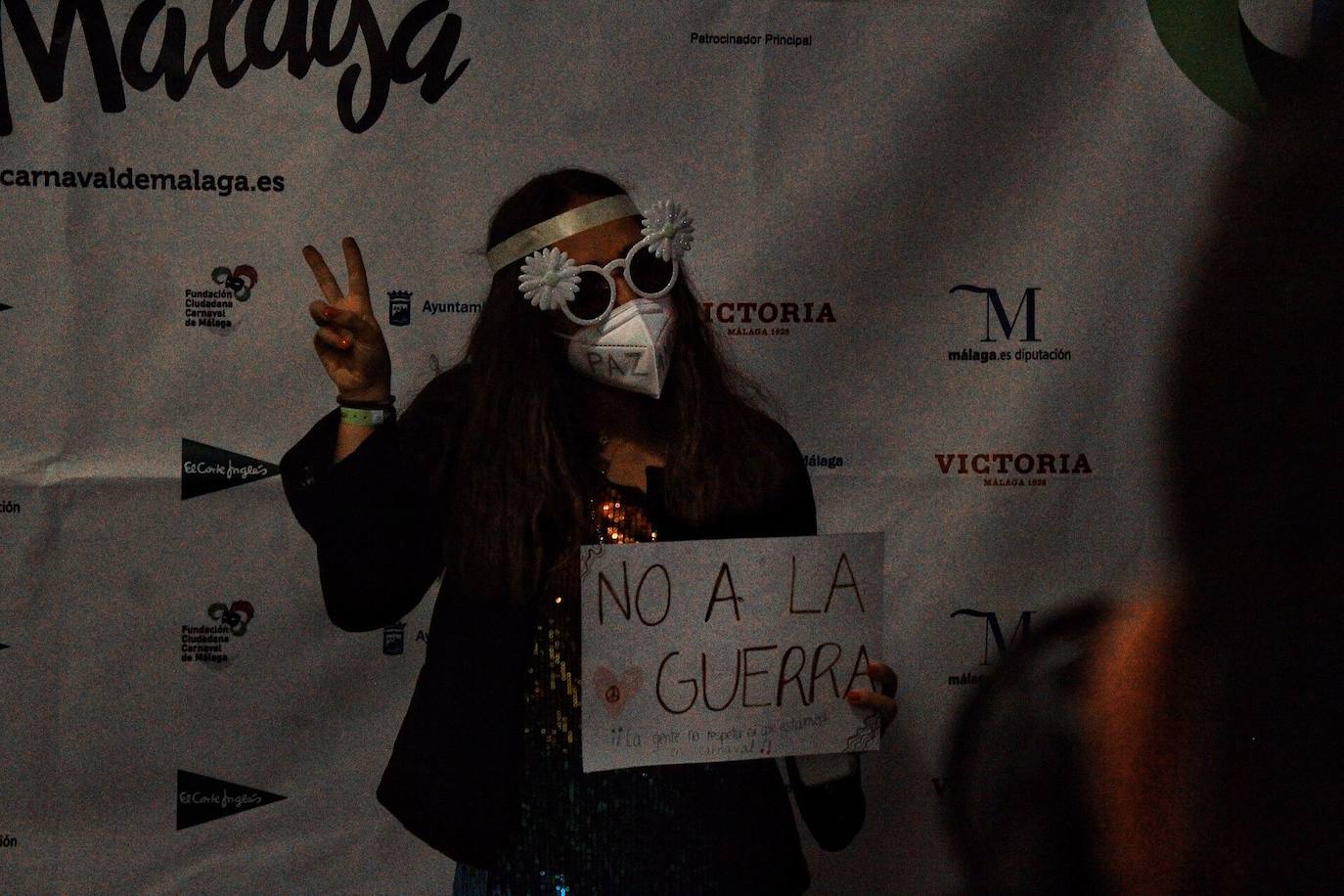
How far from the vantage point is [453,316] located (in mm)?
1535

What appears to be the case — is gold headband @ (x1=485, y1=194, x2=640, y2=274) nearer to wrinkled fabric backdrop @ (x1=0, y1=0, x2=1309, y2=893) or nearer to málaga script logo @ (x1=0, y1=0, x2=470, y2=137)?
wrinkled fabric backdrop @ (x1=0, y1=0, x2=1309, y2=893)

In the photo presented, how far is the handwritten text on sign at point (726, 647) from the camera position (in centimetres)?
136

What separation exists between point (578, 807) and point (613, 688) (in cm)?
14

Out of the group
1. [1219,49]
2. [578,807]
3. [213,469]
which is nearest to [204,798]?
[213,469]

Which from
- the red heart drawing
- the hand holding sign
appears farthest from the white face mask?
the hand holding sign

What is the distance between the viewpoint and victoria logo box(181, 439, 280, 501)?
151cm

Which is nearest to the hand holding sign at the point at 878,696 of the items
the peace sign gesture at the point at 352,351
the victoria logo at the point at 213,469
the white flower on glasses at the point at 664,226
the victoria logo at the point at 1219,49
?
the white flower on glasses at the point at 664,226

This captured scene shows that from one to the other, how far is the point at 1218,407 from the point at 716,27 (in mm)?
1424

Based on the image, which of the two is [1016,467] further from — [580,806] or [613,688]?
[580,806]

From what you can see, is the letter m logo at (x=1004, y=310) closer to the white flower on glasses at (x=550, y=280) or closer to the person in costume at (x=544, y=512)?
the person in costume at (x=544, y=512)

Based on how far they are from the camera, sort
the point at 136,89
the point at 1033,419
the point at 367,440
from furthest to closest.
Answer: the point at 1033,419
the point at 136,89
the point at 367,440

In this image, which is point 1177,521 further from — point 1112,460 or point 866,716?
point 1112,460

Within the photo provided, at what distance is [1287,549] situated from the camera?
0.79ft

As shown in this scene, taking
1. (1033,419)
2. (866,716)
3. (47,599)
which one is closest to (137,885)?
(47,599)
